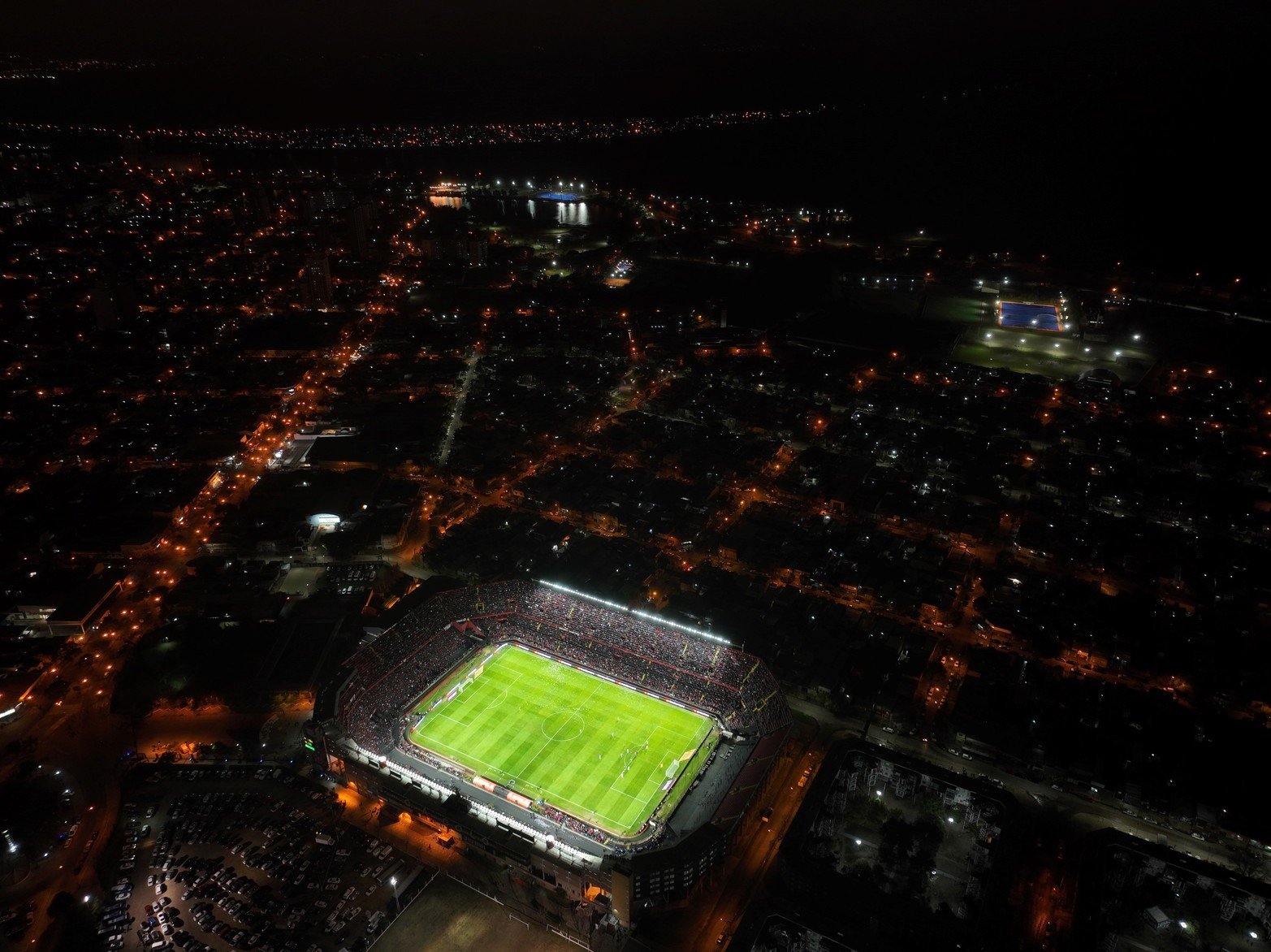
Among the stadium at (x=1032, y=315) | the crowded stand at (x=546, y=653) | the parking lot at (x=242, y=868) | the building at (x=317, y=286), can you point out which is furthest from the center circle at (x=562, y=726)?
the building at (x=317, y=286)

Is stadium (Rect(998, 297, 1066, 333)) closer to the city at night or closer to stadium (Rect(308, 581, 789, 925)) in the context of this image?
the city at night

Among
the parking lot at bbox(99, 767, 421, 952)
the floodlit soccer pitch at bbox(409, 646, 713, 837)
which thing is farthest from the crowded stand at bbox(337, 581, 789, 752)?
the parking lot at bbox(99, 767, 421, 952)

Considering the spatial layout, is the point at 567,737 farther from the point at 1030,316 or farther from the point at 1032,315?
the point at 1032,315

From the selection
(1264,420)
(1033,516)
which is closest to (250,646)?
(1033,516)

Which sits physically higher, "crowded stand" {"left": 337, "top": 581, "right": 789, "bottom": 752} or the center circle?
"crowded stand" {"left": 337, "top": 581, "right": 789, "bottom": 752}

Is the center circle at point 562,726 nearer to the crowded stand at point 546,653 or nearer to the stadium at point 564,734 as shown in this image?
the stadium at point 564,734

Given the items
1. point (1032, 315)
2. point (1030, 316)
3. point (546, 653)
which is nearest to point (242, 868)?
point (546, 653)
